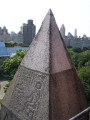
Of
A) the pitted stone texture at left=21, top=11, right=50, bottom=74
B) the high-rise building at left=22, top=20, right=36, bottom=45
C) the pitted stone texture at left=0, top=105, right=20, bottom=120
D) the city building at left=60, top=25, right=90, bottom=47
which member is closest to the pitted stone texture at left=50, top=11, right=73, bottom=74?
the pitted stone texture at left=21, top=11, right=50, bottom=74

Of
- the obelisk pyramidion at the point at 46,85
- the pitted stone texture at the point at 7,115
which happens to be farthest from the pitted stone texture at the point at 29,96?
the pitted stone texture at the point at 7,115

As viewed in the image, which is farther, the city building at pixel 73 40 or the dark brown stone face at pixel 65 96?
the city building at pixel 73 40

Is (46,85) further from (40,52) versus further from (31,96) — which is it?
(40,52)

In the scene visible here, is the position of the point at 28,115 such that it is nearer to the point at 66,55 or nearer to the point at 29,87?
the point at 29,87

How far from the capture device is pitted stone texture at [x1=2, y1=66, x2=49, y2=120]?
417cm

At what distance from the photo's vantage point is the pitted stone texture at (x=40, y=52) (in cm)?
462

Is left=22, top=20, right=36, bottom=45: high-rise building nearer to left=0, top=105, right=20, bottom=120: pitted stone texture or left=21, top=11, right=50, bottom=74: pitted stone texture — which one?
left=21, top=11, right=50, bottom=74: pitted stone texture

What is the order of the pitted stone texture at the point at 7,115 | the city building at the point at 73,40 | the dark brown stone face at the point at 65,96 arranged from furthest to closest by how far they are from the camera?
the city building at the point at 73,40 < the pitted stone texture at the point at 7,115 < the dark brown stone face at the point at 65,96

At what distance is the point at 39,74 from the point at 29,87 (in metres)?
0.56

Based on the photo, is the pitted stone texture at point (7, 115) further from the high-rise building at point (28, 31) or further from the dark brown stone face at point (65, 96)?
the high-rise building at point (28, 31)

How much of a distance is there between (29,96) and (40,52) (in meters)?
1.50

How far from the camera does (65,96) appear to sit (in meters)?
4.35

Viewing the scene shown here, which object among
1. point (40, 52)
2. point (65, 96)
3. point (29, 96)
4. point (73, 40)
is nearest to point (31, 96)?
point (29, 96)

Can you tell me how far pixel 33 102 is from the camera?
172 inches
